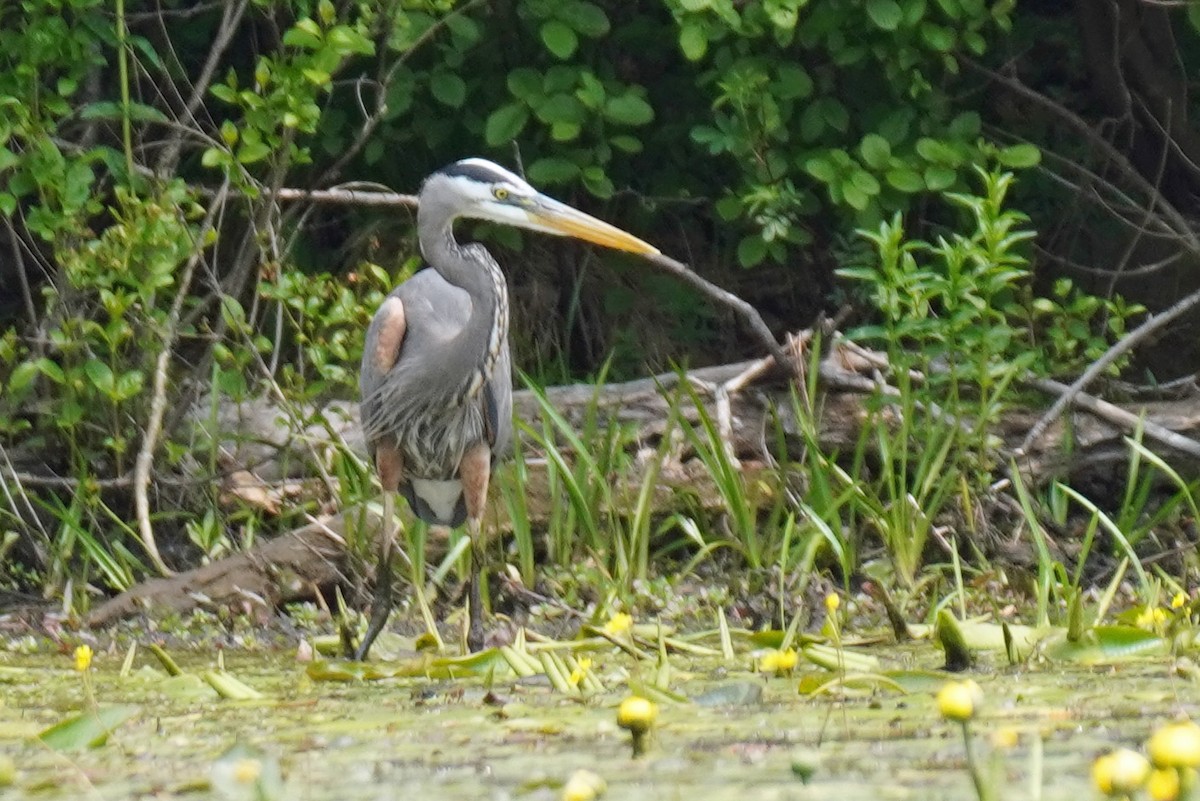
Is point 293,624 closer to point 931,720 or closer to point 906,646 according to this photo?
point 906,646

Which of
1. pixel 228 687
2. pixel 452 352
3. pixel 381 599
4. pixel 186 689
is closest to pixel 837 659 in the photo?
pixel 228 687

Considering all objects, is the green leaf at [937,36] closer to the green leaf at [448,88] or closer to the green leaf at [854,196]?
the green leaf at [854,196]

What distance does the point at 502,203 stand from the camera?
5215 mm

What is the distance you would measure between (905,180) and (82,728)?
386 cm

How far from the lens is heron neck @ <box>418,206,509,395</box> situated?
16.5 ft

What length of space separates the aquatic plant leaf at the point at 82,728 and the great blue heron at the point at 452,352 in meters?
2.16

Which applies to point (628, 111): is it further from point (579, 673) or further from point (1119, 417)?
point (579, 673)

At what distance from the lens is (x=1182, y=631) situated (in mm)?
3672

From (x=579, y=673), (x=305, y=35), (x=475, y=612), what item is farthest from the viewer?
(x=305, y=35)

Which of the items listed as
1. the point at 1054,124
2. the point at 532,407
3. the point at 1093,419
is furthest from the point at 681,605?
the point at 1054,124

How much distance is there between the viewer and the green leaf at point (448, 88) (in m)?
6.27

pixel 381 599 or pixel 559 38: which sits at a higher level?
pixel 559 38

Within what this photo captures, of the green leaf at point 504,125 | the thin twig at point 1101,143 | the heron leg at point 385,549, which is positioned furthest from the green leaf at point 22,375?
the thin twig at point 1101,143

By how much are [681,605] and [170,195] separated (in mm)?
1957
